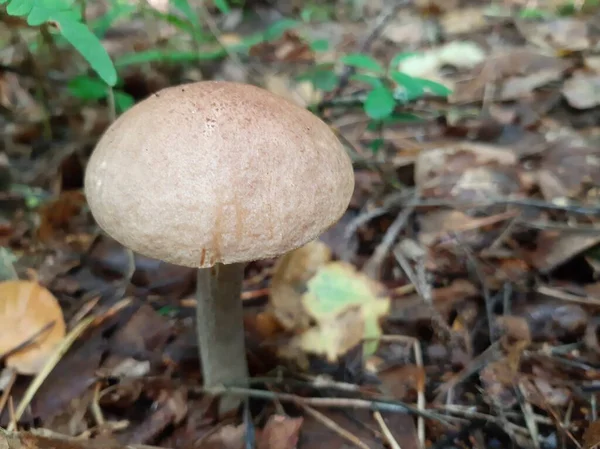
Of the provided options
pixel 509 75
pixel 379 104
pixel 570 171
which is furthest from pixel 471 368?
pixel 509 75

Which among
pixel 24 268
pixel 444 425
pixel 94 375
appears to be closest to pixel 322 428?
pixel 444 425

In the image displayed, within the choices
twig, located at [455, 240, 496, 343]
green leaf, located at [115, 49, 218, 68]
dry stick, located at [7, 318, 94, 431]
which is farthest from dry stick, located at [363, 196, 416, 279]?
green leaf, located at [115, 49, 218, 68]

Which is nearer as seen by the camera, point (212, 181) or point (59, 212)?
point (212, 181)

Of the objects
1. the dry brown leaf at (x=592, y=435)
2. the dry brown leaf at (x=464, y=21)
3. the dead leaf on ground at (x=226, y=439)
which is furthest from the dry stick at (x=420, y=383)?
the dry brown leaf at (x=464, y=21)

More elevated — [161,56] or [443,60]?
[161,56]

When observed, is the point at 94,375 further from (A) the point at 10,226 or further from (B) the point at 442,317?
(B) the point at 442,317

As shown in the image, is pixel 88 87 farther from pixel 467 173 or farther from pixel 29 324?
pixel 467 173

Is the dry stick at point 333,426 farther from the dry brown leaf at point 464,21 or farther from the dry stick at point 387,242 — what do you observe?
the dry brown leaf at point 464,21
